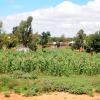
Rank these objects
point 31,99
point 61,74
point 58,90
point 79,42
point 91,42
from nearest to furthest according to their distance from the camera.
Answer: point 31,99
point 58,90
point 61,74
point 91,42
point 79,42

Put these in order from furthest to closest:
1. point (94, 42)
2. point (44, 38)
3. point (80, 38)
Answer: point (44, 38)
point (80, 38)
point (94, 42)

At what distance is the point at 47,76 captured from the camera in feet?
62.5

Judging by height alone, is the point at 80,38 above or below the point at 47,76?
above

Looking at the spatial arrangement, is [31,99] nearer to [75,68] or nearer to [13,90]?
[13,90]

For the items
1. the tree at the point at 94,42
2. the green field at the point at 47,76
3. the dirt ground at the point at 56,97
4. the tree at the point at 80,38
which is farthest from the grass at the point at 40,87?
the tree at the point at 80,38

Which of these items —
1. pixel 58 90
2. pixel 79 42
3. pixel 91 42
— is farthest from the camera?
pixel 79 42

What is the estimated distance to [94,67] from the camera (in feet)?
69.8

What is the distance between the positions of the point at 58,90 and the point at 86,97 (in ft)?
4.10

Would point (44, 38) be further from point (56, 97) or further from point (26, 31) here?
point (56, 97)

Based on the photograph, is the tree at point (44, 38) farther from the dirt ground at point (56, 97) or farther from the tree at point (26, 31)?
the dirt ground at point (56, 97)

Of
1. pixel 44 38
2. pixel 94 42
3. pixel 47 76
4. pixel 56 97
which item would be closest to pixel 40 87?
pixel 56 97

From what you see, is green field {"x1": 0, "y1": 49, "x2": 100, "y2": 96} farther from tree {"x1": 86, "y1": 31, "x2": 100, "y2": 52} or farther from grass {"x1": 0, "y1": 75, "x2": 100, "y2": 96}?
tree {"x1": 86, "y1": 31, "x2": 100, "y2": 52}

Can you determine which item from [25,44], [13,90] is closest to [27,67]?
[13,90]

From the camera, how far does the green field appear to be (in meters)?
14.0
